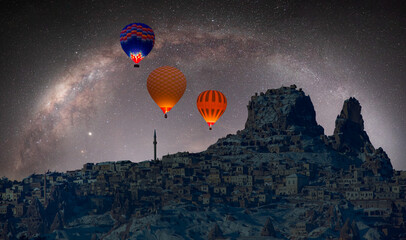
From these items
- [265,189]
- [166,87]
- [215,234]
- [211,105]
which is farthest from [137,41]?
[265,189]

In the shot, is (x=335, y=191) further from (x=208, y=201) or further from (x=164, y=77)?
(x=164, y=77)

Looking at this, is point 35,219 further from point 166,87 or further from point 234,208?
point 166,87

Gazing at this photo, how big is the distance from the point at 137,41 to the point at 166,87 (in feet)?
29.3

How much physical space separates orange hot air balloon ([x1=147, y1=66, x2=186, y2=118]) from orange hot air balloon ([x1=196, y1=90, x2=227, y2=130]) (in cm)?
1769

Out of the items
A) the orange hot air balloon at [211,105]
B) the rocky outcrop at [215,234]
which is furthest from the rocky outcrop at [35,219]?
the orange hot air balloon at [211,105]

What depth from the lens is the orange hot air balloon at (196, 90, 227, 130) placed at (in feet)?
397

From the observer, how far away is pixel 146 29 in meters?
98.9

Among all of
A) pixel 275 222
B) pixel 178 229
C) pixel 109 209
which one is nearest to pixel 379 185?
pixel 275 222

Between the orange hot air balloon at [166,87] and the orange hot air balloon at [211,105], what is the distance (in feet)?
58.0

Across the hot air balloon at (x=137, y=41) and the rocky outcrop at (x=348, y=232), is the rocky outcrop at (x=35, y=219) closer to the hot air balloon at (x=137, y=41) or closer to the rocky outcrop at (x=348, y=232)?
the rocky outcrop at (x=348, y=232)

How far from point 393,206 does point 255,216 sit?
36498 mm

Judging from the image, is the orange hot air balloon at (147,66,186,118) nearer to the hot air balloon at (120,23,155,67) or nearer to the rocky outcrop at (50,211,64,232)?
the hot air balloon at (120,23,155,67)

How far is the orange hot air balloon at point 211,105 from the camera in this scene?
121 metres

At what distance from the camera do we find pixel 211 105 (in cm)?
12112
